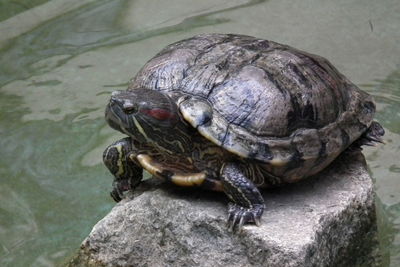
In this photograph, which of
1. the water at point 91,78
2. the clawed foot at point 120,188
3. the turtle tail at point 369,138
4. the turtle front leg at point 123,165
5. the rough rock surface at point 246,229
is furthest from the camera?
the water at point 91,78

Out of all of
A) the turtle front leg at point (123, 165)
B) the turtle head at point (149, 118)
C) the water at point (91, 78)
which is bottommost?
the water at point (91, 78)

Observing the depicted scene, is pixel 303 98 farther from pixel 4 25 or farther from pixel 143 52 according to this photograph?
pixel 4 25

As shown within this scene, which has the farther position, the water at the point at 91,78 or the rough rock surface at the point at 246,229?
the water at the point at 91,78

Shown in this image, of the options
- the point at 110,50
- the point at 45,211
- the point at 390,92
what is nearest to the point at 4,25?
the point at 110,50

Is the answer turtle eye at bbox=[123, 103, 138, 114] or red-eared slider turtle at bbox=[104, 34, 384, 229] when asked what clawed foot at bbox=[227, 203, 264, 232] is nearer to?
red-eared slider turtle at bbox=[104, 34, 384, 229]

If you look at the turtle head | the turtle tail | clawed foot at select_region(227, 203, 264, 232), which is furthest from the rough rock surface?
the turtle head

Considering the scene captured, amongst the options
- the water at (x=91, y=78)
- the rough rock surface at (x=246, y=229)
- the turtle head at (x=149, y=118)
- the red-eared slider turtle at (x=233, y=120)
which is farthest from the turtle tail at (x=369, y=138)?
the turtle head at (x=149, y=118)

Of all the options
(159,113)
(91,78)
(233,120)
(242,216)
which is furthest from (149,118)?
(91,78)

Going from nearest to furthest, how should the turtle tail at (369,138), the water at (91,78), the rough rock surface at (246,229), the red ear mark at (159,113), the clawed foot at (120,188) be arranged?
the rough rock surface at (246,229) → the red ear mark at (159,113) → the clawed foot at (120,188) → the turtle tail at (369,138) → the water at (91,78)

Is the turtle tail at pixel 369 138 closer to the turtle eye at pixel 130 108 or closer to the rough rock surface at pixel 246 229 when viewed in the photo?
the rough rock surface at pixel 246 229
